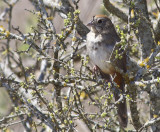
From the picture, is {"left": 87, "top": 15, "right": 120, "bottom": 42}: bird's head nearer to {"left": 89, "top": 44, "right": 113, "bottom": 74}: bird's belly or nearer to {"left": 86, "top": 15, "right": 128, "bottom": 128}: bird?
{"left": 86, "top": 15, "right": 128, "bottom": 128}: bird

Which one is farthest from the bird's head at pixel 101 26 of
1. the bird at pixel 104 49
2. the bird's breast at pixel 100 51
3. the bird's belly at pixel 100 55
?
the bird's belly at pixel 100 55

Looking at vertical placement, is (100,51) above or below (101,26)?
below

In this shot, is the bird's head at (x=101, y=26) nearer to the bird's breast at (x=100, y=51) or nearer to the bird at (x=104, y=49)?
the bird at (x=104, y=49)

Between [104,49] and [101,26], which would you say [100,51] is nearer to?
[104,49]

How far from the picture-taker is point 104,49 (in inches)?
189

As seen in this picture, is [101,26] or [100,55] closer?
[100,55]

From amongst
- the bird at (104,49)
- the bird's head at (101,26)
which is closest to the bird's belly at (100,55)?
the bird at (104,49)

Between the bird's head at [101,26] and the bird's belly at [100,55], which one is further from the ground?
the bird's head at [101,26]

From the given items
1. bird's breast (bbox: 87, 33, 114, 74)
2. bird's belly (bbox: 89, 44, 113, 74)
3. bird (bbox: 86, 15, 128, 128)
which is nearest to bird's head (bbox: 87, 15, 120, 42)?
bird (bbox: 86, 15, 128, 128)

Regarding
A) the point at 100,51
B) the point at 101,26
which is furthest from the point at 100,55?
the point at 101,26

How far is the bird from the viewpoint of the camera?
481cm

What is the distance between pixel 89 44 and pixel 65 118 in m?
1.63

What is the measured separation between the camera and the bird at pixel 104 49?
15.8 feet

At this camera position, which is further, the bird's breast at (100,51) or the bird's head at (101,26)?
the bird's head at (101,26)
